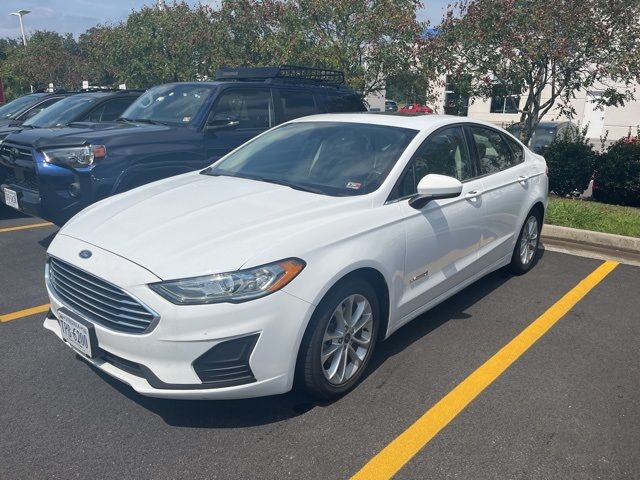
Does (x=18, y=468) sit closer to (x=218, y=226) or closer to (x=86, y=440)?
(x=86, y=440)

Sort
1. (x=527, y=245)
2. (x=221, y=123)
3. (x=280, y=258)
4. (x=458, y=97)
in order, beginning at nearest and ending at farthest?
(x=280, y=258), (x=527, y=245), (x=221, y=123), (x=458, y=97)

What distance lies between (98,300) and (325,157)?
1875 mm

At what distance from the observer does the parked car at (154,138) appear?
5.38m

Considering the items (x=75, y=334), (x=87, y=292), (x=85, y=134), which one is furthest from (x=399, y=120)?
(x=85, y=134)

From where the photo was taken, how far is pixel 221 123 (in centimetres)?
626

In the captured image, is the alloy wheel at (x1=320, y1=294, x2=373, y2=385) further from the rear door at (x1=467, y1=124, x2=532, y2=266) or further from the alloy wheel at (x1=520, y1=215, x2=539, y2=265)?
the alloy wheel at (x1=520, y1=215, x2=539, y2=265)

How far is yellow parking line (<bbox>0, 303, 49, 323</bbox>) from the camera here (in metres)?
4.34

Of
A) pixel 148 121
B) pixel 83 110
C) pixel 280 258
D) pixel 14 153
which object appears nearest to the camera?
pixel 280 258

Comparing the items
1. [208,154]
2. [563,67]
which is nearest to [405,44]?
[563,67]

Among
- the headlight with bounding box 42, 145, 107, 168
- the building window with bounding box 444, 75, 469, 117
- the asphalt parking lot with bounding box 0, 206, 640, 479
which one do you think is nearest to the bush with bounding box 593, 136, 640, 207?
the building window with bounding box 444, 75, 469, 117

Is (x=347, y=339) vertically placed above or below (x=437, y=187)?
below

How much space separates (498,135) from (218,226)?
10.2ft

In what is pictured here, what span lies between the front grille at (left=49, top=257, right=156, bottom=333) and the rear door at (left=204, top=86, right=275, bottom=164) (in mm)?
3301

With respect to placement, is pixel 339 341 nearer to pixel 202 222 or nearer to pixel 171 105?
pixel 202 222
